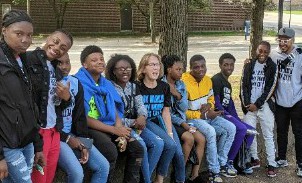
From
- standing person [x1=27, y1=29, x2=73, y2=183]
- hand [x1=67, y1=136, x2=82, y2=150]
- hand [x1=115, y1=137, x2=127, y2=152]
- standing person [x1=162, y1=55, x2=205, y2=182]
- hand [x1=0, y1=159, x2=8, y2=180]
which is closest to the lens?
hand [x1=0, y1=159, x2=8, y2=180]

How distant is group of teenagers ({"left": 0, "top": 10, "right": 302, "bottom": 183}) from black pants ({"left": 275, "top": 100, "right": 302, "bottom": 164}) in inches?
0.5

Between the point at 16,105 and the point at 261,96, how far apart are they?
3542 millimetres

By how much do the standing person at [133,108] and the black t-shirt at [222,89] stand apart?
Answer: 4.21 ft

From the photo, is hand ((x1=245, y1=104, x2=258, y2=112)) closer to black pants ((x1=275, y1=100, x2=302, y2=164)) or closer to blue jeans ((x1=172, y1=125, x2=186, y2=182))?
black pants ((x1=275, y1=100, x2=302, y2=164))

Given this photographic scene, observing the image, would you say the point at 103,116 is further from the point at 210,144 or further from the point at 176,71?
the point at 210,144

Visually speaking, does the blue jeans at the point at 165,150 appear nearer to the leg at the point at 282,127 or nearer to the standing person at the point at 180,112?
the standing person at the point at 180,112

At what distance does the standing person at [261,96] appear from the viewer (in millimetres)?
5691

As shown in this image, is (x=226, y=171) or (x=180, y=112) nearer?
(x=180, y=112)

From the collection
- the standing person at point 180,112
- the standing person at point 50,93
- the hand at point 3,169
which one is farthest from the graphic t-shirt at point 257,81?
the hand at point 3,169

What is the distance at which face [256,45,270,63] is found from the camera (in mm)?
5691

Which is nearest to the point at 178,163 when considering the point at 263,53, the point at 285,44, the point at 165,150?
the point at 165,150

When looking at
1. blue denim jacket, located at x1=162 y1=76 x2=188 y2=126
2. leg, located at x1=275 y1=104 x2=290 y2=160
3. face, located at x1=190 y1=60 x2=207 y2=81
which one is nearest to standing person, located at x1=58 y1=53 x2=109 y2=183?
blue denim jacket, located at x1=162 y1=76 x2=188 y2=126

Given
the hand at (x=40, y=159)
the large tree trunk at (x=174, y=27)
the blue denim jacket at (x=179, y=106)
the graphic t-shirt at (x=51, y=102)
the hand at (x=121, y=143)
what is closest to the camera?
the hand at (x=40, y=159)

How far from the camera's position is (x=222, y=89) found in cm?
566
